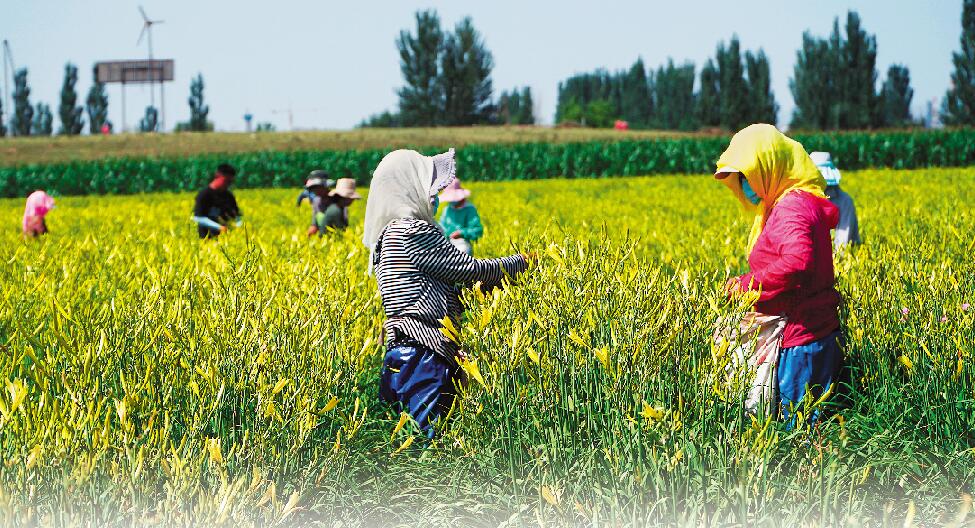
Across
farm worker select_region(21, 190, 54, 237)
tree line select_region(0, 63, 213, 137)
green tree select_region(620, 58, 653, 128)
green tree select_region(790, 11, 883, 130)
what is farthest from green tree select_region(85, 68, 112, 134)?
farm worker select_region(21, 190, 54, 237)

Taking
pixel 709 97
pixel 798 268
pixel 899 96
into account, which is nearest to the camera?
pixel 798 268

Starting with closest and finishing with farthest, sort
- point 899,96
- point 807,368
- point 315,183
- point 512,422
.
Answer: point 512,422
point 807,368
point 315,183
point 899,96

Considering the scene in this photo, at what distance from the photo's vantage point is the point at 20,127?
90375 mm

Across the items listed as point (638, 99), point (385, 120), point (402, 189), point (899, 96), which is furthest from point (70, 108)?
point (402, 189)

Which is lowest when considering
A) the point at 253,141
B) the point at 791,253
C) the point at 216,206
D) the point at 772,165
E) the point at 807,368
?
the point at 807,368

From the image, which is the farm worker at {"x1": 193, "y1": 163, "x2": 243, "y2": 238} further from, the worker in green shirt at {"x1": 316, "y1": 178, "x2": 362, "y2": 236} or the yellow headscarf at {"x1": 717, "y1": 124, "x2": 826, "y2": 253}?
the yellow headscarf at {"x1": 717, "y1": 124, "x2": 826, "y2": 253}

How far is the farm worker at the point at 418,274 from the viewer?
4039 mm

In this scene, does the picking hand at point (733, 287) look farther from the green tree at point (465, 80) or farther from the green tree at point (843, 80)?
the green tree at point (465, 80)

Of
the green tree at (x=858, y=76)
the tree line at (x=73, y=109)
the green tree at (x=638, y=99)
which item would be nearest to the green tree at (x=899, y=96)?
the green tree at (x=858, y=76)

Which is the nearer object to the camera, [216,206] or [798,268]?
[798,268]

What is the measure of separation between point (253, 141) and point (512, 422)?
5812 cm

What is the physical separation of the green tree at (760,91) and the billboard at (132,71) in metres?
53.0

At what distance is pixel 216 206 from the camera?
425 inches

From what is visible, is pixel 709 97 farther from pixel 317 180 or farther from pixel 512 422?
pixel 512 422
